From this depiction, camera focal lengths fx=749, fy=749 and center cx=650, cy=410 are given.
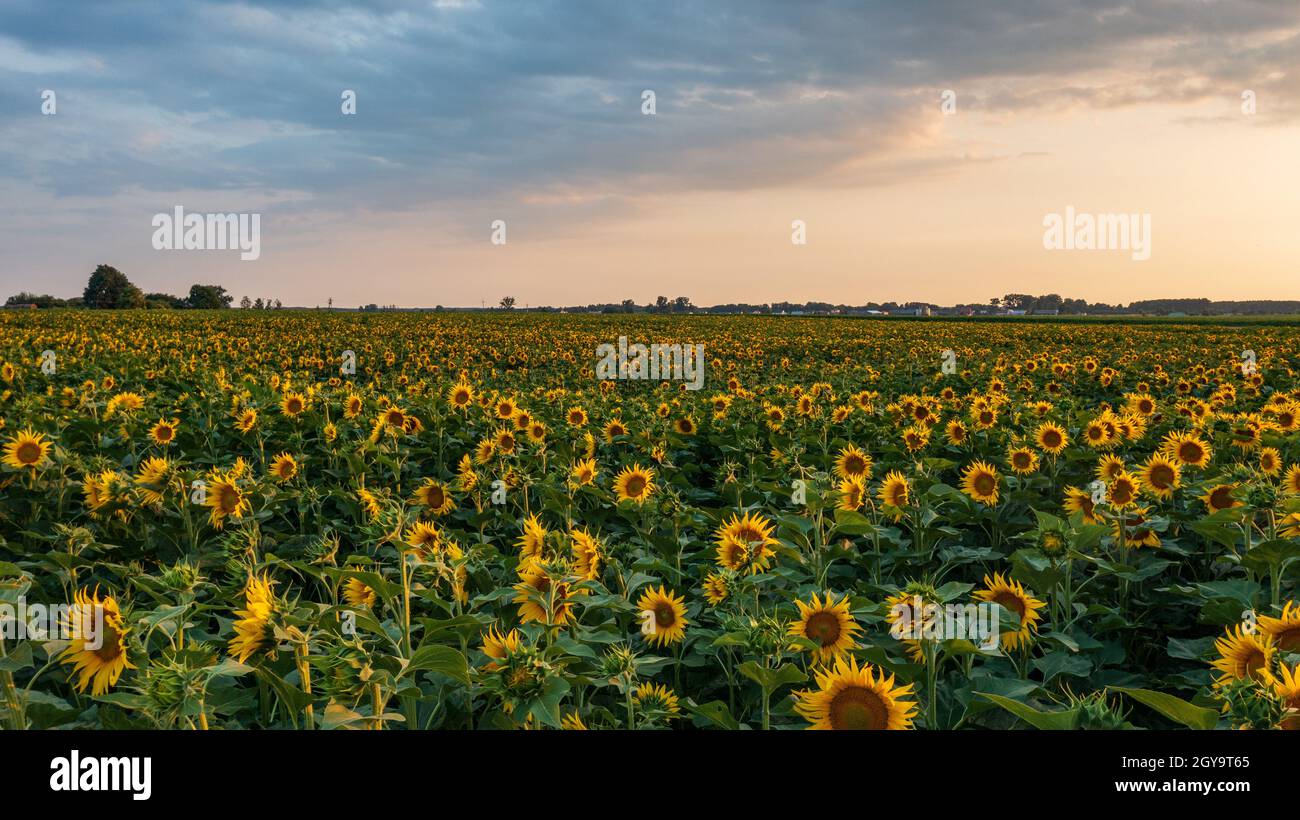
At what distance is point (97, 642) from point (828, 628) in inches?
104

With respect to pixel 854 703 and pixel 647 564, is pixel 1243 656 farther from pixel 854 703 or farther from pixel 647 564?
pixel 647 564

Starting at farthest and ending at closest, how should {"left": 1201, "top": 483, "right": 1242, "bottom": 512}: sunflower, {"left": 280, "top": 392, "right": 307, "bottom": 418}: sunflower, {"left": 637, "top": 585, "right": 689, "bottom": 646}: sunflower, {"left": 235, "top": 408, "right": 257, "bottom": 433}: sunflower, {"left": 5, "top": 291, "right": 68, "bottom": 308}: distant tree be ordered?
1. {"left": 5, "top": 291, "right": 68, "bottom": 308}: distant tree
2. {"left": 280, "top": 392, "right": 307, "bottom": 418}: sunflower
3. {"left": 235, "top": 408, "right": 257, "bottom": 433}: sunflower
4. {"left": 1201, "top": 483, "right": 1242, "bottom": 512}: sunflower
5. {"left": 637, "top": 585, "right": 689, "bottom": 646}: sunflower

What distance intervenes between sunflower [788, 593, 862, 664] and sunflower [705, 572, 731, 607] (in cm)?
36

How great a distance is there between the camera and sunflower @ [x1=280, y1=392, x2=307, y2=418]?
8.36m

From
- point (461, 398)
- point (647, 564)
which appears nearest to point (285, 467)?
point (461, 398)

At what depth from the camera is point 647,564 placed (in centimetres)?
402

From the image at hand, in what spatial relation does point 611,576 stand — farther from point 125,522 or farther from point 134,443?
point 134,443

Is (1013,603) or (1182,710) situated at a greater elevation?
(1182,710)

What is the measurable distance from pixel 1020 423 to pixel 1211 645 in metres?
4.91

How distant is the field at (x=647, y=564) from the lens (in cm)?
245

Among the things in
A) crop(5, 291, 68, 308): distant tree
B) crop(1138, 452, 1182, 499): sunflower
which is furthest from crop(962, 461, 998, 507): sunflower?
crop(5, 291, 68, 308): distant tree

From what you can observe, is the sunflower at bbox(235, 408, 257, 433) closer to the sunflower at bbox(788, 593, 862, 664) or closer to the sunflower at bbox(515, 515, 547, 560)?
the sunflower at bbox(515, 515, 547, 560)

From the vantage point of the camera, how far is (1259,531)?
4695 mm

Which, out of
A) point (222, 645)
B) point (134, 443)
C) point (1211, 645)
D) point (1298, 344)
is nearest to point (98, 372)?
point (134, 443)
